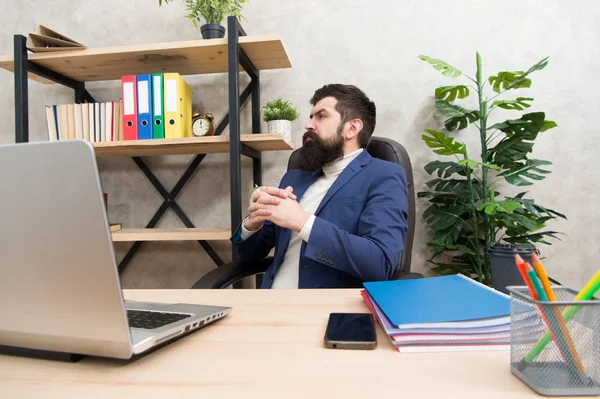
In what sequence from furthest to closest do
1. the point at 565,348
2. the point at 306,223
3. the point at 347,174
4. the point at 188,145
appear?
1. the point at 188,145
2. the point at 347,174
3. the point at 306,223
4. the point at 565,348

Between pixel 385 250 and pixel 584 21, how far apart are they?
1603mm

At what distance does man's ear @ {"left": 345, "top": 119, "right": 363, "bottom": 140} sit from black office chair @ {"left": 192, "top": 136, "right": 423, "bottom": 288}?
82mm

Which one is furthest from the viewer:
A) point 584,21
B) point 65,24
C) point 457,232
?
point 65,24

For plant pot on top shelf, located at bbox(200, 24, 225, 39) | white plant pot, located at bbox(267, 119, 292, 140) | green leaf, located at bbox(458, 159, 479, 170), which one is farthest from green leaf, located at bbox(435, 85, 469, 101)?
plant pot on top shelf, located at bbox(200, 24, 225, 39)

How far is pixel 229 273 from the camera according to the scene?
109 centimetres

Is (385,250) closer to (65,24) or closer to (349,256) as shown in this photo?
(349,256)

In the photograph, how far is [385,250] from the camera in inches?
42.4

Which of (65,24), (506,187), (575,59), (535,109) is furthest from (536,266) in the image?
(65,24)

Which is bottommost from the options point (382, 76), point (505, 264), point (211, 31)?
point (505, 264)

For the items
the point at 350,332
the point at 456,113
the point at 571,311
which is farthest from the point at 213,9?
the point at 571,311

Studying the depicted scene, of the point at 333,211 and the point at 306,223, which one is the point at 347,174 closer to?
the point at 333,211

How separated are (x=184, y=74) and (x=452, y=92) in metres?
1.29

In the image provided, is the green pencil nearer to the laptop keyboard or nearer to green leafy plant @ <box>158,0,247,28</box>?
the laptop keyboard

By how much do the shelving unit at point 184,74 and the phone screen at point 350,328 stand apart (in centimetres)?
106
